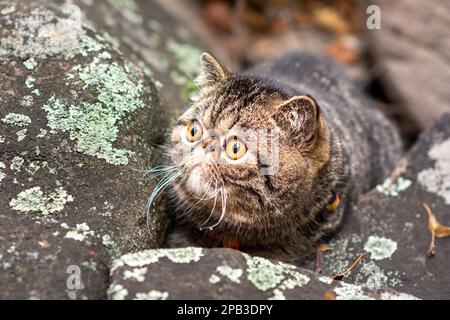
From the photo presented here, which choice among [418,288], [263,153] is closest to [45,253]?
[263,153]

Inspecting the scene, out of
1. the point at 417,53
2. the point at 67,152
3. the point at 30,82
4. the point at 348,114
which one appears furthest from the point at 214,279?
the point at 417,53

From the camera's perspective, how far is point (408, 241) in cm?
355

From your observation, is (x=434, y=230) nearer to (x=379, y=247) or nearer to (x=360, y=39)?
(x=379, y=247)

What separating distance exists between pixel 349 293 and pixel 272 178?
2.21 feet

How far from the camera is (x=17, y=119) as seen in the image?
124 inches

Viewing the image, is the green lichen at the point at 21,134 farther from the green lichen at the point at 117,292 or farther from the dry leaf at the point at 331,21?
the dry leaf at the point at 331,21

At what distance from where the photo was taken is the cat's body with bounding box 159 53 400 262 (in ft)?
10.1

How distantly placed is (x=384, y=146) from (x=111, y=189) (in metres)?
2.39

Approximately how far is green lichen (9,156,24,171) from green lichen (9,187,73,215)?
6.1 inches

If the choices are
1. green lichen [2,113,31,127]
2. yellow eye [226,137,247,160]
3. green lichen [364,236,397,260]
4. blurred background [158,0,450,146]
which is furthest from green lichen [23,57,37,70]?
blurred background [158,0,450,146]

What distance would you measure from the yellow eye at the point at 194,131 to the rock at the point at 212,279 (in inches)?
28.2

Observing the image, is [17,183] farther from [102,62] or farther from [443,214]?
[443,214]

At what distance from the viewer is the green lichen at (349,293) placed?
2738 mm

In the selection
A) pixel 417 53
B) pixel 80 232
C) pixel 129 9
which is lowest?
pixel 80 232
